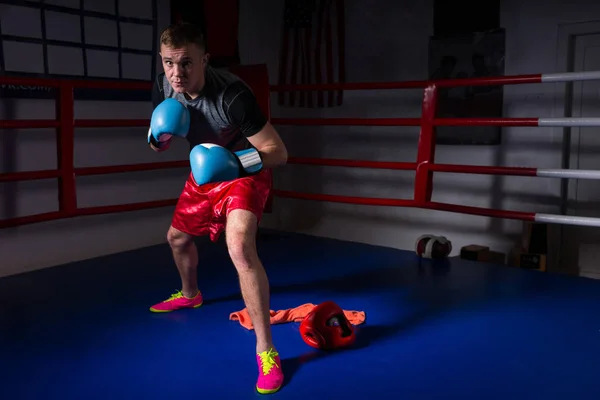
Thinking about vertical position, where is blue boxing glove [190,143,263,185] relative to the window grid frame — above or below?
below

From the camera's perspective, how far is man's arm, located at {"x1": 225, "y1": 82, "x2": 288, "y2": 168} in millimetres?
2018

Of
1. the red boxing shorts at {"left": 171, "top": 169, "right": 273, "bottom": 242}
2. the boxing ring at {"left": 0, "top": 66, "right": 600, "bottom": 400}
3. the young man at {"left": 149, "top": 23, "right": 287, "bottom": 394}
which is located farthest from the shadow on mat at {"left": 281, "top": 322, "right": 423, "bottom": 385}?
the red boxing shorts at {"left": 171, "top": 169, "right": 273, "bottom": 242}

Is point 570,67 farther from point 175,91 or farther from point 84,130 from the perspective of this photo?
point 84,130

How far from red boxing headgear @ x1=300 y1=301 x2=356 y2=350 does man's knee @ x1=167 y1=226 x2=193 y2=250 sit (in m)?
0.64

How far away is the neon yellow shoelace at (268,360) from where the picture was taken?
Result: 6.26 ft

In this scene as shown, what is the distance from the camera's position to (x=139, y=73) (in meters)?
3.92

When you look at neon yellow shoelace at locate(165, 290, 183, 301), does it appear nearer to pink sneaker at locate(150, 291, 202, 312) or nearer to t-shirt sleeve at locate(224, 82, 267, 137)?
pink sneaker at locate(150, 291, 202, 312)

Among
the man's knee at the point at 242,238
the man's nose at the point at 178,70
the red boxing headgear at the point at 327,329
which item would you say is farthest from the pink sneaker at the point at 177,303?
the man's nose at the point at 178,70

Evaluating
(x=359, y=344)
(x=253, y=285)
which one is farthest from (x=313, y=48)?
(x=253, y=285)

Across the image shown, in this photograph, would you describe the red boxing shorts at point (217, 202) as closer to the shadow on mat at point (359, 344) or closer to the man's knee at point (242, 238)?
the man's knee at point (242, 238)

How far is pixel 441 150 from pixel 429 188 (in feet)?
2.32

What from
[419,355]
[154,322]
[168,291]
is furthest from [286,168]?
[419,355]

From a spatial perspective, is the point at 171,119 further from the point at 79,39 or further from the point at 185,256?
the point at 79,39

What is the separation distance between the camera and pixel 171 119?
83.6 inches
